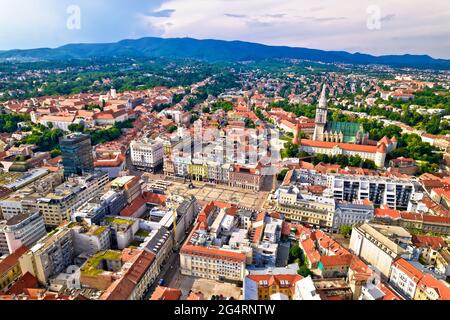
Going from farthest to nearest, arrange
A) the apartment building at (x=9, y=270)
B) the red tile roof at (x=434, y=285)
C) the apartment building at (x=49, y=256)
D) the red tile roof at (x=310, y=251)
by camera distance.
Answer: the red tile roof at (x=310, y=251) < the apartment building at (x=9, y=270) < the apartment building at (x=49, y=256) < the red tile roof at (x=434, y=285)

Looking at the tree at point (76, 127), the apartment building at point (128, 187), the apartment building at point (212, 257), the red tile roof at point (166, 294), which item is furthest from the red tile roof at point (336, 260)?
the tree at point (76, 127)

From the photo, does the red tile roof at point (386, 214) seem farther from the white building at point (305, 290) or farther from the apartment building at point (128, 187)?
the apartment building at point (128, 187)

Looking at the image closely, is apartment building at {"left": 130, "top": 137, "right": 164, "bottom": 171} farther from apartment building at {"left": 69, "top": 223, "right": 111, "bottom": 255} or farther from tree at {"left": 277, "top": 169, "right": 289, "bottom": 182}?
apartment building at {"left": 69, "top": 223, "right": 111, "bottom": 255}

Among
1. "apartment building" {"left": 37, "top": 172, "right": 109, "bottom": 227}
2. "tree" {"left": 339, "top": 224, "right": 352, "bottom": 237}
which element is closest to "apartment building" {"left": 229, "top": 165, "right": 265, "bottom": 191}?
"tree" {"left": 339, "top": 224, "right": 352, "bottom": 237}

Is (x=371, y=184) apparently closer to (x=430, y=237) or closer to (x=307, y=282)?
(x=430, y=237)

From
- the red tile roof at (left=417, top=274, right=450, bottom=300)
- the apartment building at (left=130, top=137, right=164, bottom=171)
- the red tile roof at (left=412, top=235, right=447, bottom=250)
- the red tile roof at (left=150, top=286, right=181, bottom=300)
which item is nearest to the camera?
the red tile roof at (left=150, top=286, right=181, bottom=300)

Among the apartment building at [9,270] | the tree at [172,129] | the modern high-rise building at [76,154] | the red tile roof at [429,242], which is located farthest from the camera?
the tree at [172,129]

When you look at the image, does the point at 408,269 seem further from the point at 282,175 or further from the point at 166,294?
the point at 282,175
